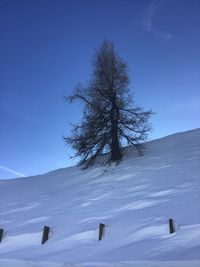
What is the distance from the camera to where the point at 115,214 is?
38.9ft

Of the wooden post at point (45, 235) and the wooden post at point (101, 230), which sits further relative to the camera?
the wooden post at point (45, 235)

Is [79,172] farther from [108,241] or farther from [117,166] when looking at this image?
[108,241]

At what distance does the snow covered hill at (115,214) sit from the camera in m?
8.25

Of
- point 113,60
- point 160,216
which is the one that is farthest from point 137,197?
point 113,60

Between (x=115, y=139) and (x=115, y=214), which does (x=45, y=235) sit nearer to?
(x=115, y=214)

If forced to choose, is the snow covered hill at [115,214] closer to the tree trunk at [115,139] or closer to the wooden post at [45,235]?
the wooden post at [45,235]

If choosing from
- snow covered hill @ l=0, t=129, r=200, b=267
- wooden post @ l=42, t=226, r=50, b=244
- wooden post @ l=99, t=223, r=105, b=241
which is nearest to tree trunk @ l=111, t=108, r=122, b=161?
snow covered hill @ l=0, t=129, r=200, b=267

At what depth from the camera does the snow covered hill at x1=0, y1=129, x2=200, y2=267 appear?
825 cm

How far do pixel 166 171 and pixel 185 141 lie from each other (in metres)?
6.11

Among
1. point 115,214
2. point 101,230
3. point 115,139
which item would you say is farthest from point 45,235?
point 115,139

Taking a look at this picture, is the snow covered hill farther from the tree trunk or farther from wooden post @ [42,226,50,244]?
the tree trunk

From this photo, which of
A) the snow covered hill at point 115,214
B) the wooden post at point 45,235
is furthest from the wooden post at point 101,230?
the wooden post at point 45,235

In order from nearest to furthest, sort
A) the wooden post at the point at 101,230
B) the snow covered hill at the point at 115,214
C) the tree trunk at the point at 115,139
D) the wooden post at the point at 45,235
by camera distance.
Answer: the snow covered hill at the point at 115,214 → the wooden post at the point at 101,230 → the wooden post at the point at 45,235 → the tree trunk at the point at 115,139

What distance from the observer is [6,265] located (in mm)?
8008
